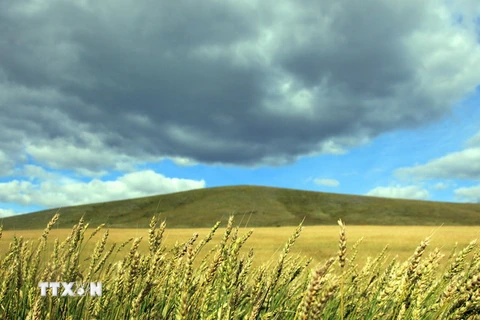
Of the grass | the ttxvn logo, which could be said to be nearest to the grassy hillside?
the grass

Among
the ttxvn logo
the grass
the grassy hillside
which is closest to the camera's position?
the grass

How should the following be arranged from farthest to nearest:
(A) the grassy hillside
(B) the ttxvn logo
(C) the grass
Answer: (A) the grassy hillside, (B) the ttxvn logo, (C) the grass

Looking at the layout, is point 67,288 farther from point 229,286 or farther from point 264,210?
point 264,210

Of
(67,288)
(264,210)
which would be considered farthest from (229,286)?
(264,210)

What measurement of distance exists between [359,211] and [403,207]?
1078cm

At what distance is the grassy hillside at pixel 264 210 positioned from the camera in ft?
271

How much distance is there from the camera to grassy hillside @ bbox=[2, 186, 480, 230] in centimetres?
8262

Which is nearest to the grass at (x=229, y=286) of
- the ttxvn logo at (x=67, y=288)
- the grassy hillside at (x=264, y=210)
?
the ttxvn logo at (x=67, y=288)

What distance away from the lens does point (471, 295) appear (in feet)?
8.09

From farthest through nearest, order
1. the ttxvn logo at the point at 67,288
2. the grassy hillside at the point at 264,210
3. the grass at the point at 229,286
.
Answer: the grassy hillside at the point at 264,210, the ttxvn logo at the point at 67,288, the grass at the point at 229,286

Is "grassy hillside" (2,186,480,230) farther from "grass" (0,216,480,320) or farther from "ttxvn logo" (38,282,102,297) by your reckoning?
"ttxvn logo" (38,282,102,297)

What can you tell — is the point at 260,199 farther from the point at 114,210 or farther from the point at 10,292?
the point at 10,292

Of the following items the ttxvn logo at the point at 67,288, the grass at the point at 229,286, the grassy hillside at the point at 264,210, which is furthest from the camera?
the grassy hillside at the point at 264,210

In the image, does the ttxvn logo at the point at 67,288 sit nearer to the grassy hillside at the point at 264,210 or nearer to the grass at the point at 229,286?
the grass at the point at 229,286
